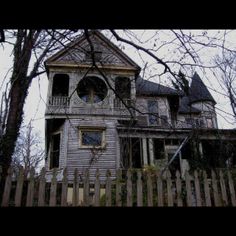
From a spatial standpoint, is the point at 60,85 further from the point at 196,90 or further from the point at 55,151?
the point at 196,90

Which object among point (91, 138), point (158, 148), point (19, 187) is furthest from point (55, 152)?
point (19, 187)

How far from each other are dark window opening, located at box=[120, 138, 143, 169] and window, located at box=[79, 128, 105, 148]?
1.29 metres

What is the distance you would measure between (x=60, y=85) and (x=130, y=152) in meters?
7.72

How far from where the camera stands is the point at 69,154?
1738cm

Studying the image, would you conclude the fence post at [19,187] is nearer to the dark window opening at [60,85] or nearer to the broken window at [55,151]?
the broken window at [55,151]

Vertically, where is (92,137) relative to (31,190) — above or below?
above

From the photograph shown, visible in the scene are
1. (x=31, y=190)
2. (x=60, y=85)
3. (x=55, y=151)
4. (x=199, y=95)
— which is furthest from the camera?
(x=60, y=85)

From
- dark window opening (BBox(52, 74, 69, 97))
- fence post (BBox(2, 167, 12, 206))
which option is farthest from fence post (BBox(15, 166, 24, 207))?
dark window opening (BBox(52, 74, 69, 97))

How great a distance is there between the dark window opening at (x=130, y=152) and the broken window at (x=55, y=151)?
4.16 metres

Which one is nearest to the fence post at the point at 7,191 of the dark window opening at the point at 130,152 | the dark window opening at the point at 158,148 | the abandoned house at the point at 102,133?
the dark window opening at the point at 130,152

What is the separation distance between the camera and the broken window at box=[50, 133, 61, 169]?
1835 centimetres

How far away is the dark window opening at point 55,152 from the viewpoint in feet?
60.1

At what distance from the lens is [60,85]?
20.5 m
